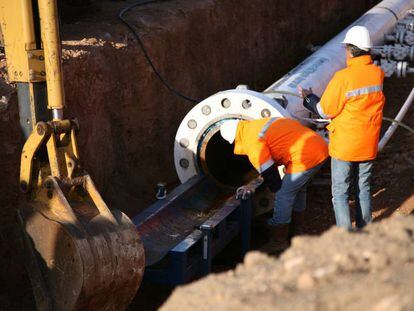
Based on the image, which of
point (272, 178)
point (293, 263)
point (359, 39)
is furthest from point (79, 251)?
point (359, 39)

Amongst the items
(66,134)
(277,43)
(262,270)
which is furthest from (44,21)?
(277,43)

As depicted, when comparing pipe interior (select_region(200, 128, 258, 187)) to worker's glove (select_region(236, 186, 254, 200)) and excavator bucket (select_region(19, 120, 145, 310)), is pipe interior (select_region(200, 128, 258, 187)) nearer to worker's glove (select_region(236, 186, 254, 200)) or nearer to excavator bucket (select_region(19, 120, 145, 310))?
worker's glove (select_region(236, 186, 254, 200))

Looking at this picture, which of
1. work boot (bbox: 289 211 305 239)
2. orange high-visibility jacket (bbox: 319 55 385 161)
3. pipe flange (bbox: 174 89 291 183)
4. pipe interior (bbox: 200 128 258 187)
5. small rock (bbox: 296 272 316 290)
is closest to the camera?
small rock (bbox: 296 272 316 290)

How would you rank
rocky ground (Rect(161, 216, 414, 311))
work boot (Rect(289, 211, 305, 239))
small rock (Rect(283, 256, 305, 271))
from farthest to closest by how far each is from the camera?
work boot (Rect(289, 211, 305, 239)) → small rock (Rect(283, 256, 305, 271)) → rocky ground (Rect(161, 216, 414, 311))

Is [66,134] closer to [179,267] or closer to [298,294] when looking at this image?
[179,267]

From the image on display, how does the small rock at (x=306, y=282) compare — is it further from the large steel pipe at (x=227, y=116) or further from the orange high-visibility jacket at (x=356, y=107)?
the large steel pipe at (x=227, y=116)

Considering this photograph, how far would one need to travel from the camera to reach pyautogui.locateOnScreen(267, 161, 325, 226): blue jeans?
7.48 m

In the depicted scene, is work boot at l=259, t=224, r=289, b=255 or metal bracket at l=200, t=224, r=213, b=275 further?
work boot at l=259, t=224, r=289, b=255

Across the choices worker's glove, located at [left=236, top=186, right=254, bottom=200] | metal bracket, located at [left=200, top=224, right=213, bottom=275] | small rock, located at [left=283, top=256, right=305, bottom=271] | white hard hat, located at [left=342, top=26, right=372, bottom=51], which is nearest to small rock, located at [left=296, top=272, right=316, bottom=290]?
small rock, located at [left=283, top=256, right=305, bottom=271]

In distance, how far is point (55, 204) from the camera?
227 inches

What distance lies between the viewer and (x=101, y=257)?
5.59 m

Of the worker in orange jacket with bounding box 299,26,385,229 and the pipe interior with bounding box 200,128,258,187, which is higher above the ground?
the worker in orange jacket with bounding box 299,26,385,229

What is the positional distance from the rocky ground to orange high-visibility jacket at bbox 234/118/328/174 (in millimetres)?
3337

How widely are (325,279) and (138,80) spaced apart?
20.8 feet
